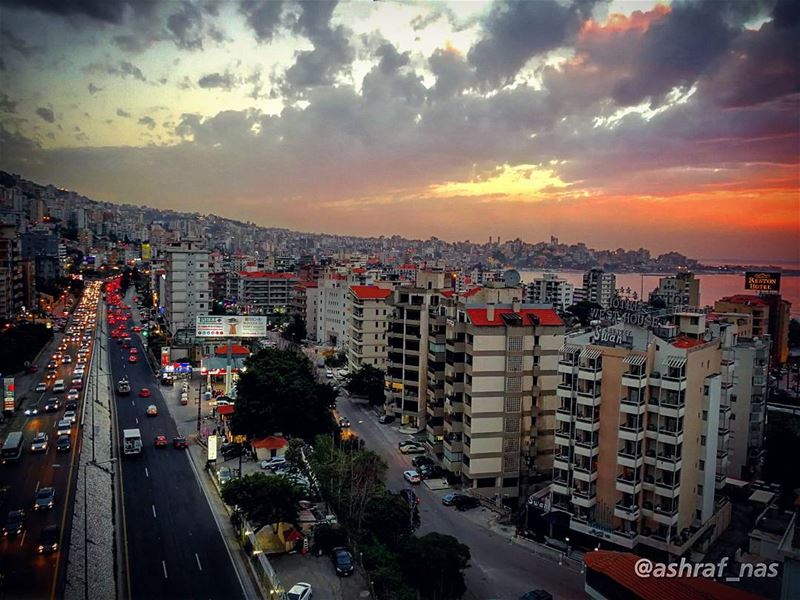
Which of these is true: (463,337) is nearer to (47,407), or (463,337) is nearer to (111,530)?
(111,530)

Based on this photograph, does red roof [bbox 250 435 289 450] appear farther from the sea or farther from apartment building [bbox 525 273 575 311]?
apartment building [bbox 525 273 575 311]

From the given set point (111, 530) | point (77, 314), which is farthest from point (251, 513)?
point (77, 314)

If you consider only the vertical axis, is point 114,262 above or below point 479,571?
above

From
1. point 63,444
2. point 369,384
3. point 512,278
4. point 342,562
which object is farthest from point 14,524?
point 369,384

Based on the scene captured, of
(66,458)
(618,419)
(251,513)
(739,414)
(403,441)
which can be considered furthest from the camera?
(403,441)

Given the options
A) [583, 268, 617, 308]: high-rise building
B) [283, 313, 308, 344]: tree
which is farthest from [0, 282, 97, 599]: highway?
[583, 268, 617, 308]: high-rise building

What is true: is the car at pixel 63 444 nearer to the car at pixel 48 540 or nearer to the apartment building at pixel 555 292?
the car at pixel 48 540

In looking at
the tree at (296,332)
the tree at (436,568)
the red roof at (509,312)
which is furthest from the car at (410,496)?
the tree at (296,332)
